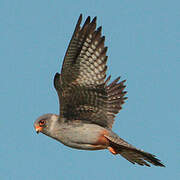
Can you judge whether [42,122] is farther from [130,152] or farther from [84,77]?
[130,152]

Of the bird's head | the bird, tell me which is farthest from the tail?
the bird's head

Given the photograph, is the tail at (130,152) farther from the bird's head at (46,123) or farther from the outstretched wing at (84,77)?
the bird's head at (46,123)

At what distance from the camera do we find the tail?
31.4 ft

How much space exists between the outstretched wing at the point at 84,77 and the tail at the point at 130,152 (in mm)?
710

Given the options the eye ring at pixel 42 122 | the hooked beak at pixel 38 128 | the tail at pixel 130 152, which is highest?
the eye ring at pixel 42 122

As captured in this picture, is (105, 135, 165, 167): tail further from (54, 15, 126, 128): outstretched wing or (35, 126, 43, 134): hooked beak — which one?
(35, 126, 43, 134): hooked beak

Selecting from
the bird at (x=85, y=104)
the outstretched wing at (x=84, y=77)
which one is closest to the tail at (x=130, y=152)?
the bird at (x=85, y=104)

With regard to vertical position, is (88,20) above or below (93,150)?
above

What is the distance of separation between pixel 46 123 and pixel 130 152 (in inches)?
77.9

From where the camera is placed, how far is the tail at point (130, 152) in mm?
9556

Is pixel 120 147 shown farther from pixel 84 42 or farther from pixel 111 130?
pixel 84 42

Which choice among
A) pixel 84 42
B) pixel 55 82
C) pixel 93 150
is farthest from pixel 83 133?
pixel 84 42

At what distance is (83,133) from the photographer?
31.5 ft

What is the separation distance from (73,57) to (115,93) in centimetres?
251
